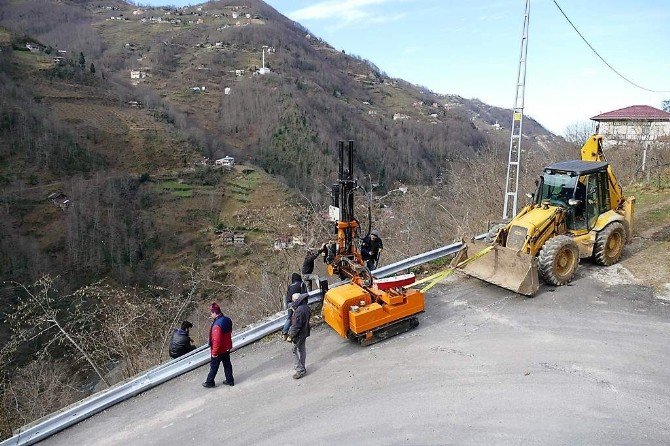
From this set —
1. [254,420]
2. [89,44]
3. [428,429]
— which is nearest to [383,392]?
[428,429]

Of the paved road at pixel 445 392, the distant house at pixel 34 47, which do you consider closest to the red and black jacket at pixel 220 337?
the paved road at pixel 445 392

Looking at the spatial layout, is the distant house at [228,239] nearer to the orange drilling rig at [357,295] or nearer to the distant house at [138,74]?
the orange drilling rig at [357,295]

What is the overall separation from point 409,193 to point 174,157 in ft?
216

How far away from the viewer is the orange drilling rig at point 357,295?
294 inches

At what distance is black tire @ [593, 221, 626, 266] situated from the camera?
33.7ft

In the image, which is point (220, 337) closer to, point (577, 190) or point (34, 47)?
point (577, 190)

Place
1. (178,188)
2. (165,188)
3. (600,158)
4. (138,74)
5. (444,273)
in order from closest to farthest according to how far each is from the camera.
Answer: (444,273) → (600,158) → (165,188) → (178,188) → (138,74)

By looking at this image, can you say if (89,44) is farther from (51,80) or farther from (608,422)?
A: (608,422)

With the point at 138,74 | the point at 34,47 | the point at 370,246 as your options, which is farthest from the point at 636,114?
the point at 138,74

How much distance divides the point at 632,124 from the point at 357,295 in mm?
33089

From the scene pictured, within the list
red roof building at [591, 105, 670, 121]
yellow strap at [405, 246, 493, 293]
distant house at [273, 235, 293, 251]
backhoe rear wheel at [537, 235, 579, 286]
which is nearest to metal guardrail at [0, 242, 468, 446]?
yellow strap at [405, 246, 493, 293]

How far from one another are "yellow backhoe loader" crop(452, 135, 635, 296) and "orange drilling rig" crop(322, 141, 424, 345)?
2349mm

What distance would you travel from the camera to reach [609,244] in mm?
10562

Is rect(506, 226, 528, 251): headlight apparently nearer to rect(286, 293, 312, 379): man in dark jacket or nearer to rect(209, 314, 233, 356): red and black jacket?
rect(286, 293, 312, 379): man in dark jacket
